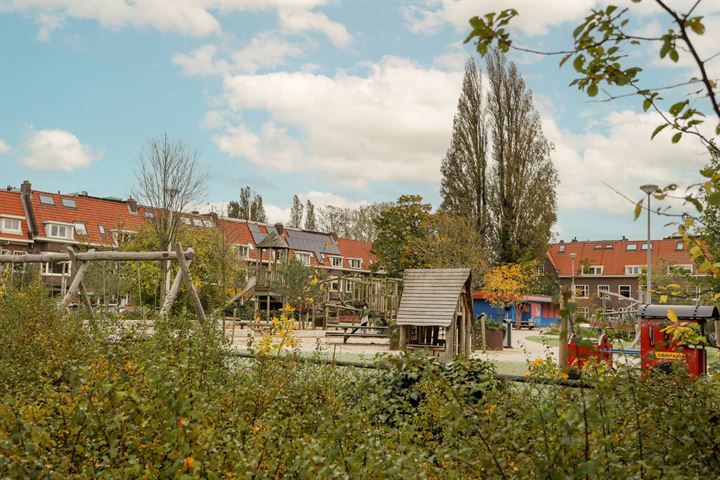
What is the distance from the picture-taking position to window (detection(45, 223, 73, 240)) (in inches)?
2143

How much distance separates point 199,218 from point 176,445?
61.3 meters

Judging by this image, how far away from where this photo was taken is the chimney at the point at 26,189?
181 feet

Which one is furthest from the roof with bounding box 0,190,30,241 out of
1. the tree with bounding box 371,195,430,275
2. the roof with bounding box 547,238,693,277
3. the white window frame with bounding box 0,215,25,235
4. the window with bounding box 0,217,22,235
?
the roof with bounding box 547,238,693,277

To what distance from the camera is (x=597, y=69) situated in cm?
348

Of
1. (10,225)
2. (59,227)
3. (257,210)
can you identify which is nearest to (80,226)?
(59,227)

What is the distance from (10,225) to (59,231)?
3864 mm

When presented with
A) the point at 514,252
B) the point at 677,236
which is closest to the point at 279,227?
the point at 514,252

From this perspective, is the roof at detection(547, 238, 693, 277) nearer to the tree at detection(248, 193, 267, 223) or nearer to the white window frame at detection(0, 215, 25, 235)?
the tree at detection(248, 193, 267, 223)

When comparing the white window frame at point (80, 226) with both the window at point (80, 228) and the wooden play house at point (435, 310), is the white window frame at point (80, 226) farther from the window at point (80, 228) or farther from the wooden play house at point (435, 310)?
the wooden play house at point (435, 310)

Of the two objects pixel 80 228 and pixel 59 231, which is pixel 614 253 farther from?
pixel 59 231

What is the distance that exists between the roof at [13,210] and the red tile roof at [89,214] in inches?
37.7

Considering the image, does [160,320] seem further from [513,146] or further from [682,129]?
[513,146]

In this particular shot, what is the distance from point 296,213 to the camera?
3036 inches

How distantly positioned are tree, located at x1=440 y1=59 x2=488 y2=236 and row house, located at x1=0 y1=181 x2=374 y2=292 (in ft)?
36.9
